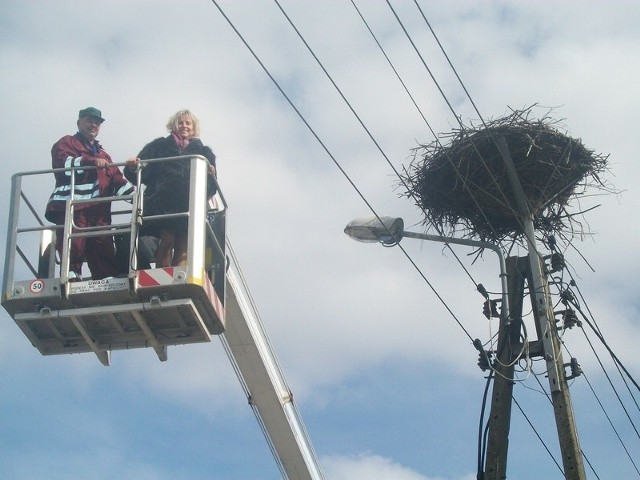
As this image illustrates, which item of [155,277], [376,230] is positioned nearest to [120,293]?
[155,277]

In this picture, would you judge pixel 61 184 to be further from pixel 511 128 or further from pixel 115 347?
pixel 511 128

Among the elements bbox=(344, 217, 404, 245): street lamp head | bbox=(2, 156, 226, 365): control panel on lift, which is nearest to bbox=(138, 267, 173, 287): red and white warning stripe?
bbox=(2, 156, 226, 365): control panel on lift

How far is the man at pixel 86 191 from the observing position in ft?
25.5

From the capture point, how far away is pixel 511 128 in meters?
11.3

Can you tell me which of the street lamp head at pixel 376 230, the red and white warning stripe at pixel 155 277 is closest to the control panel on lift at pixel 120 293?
the red and white warning stripe at pixel 155 277

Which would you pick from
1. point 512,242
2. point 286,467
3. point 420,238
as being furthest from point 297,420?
point 512,242

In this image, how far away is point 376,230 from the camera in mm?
10195

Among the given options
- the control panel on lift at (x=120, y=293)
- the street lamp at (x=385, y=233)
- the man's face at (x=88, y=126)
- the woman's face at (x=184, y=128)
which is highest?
the street lamp at (x=385, y=233)

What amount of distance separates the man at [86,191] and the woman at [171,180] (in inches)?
7.1

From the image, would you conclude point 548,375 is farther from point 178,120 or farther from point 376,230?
point 178,120

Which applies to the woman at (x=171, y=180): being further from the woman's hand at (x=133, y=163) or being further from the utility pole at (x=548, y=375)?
the utility pole at (x=548, y=375)

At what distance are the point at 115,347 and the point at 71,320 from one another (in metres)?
0.47

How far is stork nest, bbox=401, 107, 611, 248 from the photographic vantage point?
36.2 ft

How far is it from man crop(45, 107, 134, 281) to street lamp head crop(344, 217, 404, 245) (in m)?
2.76
